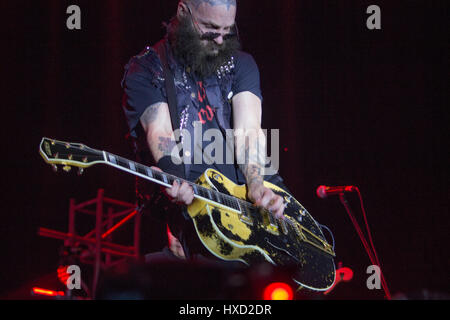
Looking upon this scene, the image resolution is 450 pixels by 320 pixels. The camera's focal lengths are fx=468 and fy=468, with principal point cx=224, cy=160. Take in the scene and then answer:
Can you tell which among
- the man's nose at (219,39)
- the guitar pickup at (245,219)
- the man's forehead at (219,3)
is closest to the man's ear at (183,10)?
the man's forehead at (219,3)

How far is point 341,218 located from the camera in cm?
541

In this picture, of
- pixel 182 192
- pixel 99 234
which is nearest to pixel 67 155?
pixel 182 192

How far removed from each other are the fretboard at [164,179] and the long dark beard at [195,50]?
89cm

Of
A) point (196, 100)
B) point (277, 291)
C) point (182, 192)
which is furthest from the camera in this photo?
point (196, 100)

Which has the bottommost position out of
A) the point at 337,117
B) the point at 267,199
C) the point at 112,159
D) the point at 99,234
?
the point at 99,234

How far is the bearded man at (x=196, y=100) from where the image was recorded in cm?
278

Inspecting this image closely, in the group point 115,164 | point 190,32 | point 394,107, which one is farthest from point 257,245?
point 394,107

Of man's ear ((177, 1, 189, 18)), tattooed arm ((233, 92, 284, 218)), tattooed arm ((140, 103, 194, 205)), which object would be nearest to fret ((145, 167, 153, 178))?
tattooed arm ((140, 103, 194, 205))

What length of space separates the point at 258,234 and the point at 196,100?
98 cm

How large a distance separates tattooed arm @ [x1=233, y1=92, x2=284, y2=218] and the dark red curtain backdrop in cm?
208

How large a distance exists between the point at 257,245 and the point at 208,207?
1.13ft

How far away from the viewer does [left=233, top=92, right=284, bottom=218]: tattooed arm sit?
2842mm

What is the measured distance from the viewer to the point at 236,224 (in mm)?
2607

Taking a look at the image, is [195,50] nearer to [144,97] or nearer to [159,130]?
[144,97]
